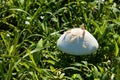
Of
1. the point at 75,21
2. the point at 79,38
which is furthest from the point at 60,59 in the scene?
the point at 75,21

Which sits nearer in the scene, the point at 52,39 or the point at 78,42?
the point at 78,42

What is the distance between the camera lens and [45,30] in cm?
282

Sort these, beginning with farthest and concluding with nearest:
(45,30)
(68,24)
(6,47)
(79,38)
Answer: (68,24) < (45,30) < (6,47) < (79,38)

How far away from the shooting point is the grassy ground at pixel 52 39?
2334 mm

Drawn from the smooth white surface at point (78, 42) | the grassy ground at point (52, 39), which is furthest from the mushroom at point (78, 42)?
the grassy ground at point (52, 39)

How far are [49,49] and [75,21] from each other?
0.46 metres

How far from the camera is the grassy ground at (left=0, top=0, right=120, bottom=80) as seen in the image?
7.66 ft

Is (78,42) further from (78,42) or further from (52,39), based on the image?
(52,39)

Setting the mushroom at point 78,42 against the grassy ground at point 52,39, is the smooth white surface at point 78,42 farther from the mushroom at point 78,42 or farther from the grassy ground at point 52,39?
the grassy ground at point 52,39

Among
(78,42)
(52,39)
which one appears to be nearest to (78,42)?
(78,42)

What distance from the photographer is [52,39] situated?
2.69 meters

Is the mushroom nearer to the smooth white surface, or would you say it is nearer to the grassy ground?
the smooth white surface

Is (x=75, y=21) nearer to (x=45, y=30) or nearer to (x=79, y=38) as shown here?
(x=45, y=30)

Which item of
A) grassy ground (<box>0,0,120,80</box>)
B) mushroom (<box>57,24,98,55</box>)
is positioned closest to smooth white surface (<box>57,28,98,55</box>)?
mushroom (<box>57,24,98,55</box>)
